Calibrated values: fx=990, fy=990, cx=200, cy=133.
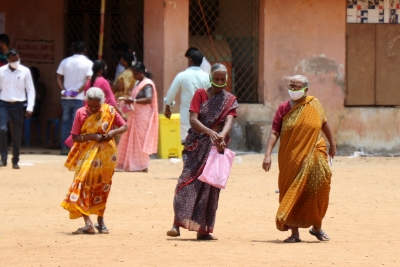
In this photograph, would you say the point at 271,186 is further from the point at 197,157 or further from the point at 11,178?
the point at 197,157

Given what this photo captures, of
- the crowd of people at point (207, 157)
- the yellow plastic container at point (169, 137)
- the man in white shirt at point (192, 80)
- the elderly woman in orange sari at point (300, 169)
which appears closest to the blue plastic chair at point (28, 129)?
the yellow plastic container at point (169, 137)

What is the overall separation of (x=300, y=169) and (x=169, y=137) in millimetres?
7294

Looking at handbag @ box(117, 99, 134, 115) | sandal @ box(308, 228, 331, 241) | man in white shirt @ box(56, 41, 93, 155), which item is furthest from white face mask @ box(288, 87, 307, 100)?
man in white shirt @ box(56, 41, 93, 155)

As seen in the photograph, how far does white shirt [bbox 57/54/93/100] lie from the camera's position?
15016mm

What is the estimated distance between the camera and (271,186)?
39.2 ft

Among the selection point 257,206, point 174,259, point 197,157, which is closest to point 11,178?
point 257,206

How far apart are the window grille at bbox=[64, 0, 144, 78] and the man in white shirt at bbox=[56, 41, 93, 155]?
4.68 ft

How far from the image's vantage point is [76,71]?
592 inches

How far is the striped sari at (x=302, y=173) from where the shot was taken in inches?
310

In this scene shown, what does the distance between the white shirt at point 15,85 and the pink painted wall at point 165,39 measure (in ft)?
8.84

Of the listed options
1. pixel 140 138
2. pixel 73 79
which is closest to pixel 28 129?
pixel 73 79

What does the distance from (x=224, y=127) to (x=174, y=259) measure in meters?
1.46

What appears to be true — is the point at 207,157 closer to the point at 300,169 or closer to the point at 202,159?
the point at 202,159

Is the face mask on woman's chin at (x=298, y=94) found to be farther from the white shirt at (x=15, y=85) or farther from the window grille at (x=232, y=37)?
the window grille at (x=232, y=37)
